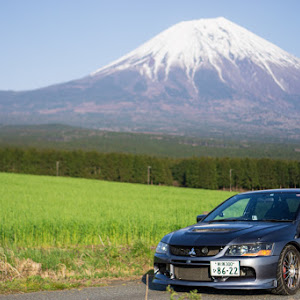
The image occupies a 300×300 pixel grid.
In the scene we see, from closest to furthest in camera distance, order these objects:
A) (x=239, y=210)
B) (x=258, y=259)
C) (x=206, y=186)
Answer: (x=258, y=259), (x=239, y=210), (x=206, y=186)

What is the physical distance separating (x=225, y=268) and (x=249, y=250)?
1.32 feet

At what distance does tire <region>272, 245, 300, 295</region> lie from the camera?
26.9 ft

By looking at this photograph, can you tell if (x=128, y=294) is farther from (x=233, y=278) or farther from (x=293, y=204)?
(x=293, y=204)

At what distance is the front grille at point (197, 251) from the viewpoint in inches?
324

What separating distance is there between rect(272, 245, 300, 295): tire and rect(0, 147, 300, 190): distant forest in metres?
90.6

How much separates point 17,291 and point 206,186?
91.2 m

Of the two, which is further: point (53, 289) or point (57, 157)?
point (57, 157)

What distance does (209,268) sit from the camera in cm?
816

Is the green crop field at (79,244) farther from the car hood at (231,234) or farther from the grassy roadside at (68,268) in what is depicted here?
the car hood at (231,234)

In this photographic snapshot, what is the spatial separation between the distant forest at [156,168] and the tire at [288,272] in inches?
3569

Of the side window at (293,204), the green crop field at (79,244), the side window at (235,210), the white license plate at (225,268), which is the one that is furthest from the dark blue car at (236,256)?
the green crop field at (79,244)

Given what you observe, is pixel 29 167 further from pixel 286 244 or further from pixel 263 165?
pixel 286 244

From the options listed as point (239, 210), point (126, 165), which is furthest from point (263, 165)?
point (239, 210)

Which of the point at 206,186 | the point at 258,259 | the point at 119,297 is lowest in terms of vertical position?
the point at 206,186
